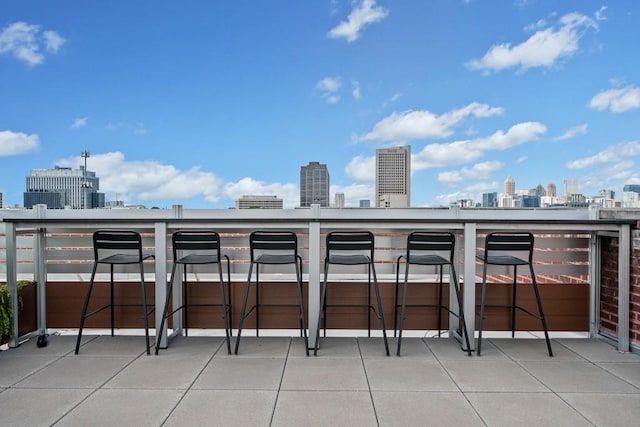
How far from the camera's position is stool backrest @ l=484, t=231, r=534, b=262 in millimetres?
3219

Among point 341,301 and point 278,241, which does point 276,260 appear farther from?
point 341,301

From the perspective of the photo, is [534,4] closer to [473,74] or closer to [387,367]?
[473,74]

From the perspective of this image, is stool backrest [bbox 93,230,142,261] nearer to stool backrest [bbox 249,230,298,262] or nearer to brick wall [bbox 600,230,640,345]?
stool backrest [bbox 249,230,298,262]

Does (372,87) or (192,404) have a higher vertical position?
(372,87)

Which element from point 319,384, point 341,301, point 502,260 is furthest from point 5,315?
point 502,260

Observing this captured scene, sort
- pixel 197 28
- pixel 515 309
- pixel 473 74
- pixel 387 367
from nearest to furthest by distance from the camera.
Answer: pixel 387 367 → pixel 515 309 → pixel 197 28 → pixel 473 74

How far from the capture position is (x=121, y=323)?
3.79m

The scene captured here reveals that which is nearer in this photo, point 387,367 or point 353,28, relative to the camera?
point 387,367

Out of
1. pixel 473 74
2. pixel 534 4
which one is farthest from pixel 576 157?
pixel 473 74

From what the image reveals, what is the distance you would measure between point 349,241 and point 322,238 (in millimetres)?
492

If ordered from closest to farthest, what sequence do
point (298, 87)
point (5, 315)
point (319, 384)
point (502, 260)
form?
point (319, 384) < point (5, 315) < point (502, 260) < point (298, 87)

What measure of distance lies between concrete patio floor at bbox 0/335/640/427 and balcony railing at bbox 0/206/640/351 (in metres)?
0.43

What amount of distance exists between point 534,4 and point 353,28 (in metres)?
6.00

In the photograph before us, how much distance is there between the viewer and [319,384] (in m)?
2.57
